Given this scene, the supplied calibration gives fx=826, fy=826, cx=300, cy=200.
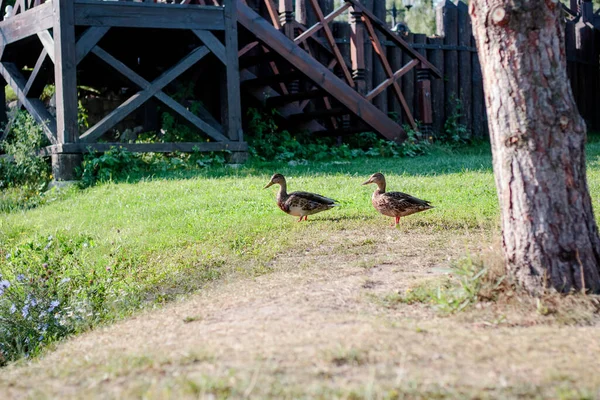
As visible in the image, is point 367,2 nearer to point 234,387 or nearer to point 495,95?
point 495,95

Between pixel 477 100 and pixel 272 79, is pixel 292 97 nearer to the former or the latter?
pixel 272 79

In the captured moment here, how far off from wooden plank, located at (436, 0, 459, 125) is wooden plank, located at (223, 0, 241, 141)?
20.7 feet

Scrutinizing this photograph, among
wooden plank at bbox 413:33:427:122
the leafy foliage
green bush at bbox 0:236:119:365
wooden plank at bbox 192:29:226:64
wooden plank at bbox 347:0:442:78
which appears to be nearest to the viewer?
green bush at bbox 0:236:119:365

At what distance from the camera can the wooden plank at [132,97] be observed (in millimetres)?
12727

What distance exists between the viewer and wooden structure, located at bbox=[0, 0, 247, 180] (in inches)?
489

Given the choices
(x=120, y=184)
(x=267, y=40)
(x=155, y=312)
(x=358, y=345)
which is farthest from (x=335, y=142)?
(x=358, y=345)

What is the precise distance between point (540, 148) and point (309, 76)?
9.72 meters

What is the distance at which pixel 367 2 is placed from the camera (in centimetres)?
1789

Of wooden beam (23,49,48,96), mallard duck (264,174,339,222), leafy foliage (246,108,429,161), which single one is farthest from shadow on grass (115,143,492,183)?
mallard duck (264,174,339,222)

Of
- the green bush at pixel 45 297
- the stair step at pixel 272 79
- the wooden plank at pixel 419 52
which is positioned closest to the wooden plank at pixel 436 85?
the wooden plank at pixel 419 52

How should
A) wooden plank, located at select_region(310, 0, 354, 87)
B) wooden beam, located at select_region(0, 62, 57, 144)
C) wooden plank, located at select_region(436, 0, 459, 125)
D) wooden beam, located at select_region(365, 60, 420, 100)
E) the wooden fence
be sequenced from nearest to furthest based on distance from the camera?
1. wooden beam, located at select_region(0, 62, 57, 144)
2. wooden plank, located at select_region(310, 0, 354, 87)
3. wooden beam, located at select_region(365, 60, 420, 100)
4. the wooden fence
5. wooden plank, located at select_region(436, 0, 459, 125)

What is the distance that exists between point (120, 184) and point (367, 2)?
8353mm

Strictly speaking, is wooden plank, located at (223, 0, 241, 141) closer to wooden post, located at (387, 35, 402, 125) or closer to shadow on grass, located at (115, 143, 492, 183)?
shadow on grass, located at (115, 143, 492, 183)

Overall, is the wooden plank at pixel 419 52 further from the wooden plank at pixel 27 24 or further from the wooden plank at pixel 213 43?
the wooden plank at pixel 27 24
